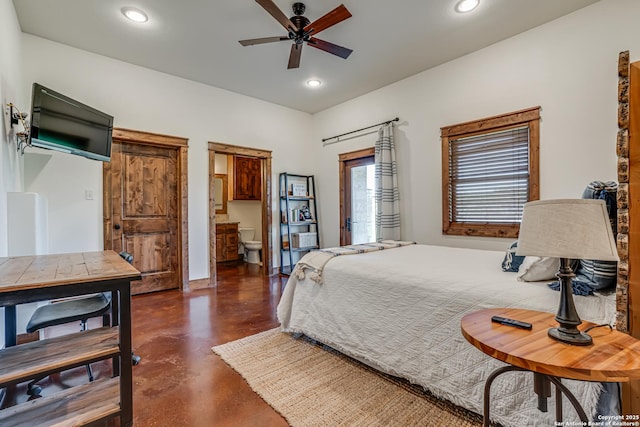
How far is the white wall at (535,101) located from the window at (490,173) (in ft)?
0.31

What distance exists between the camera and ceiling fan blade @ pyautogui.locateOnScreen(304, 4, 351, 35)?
2453mm

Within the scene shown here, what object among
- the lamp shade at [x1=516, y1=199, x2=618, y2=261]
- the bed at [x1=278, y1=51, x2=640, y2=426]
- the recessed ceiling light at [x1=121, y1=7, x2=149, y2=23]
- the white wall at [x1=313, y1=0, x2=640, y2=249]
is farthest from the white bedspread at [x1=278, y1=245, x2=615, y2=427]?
the recessed ceiling light at [x1=121, y1=7, x2=149, y2=23]

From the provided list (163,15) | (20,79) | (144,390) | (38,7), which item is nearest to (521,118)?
(163,15)

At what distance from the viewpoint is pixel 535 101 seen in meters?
3.05

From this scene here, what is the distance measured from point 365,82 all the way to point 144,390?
4298 mm

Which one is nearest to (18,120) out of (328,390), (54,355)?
(54,355)

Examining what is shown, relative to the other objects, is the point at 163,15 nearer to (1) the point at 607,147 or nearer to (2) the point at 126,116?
(2) the point at 126,116

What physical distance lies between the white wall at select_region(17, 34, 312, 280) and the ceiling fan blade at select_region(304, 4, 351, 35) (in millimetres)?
2304

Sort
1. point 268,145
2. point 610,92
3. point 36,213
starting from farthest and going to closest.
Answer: point 268,145 → point 610,92 → point 36,213

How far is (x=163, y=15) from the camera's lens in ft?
9.37

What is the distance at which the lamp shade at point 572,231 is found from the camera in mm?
990

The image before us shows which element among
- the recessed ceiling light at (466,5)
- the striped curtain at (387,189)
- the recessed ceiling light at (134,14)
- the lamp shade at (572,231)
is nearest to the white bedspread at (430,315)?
the lamp shade at (572,231)

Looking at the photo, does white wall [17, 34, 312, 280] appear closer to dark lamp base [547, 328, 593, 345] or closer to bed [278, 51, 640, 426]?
bed [278, 51, 640, 426]

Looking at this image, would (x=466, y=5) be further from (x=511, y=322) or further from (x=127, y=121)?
(x=127, y=121)
